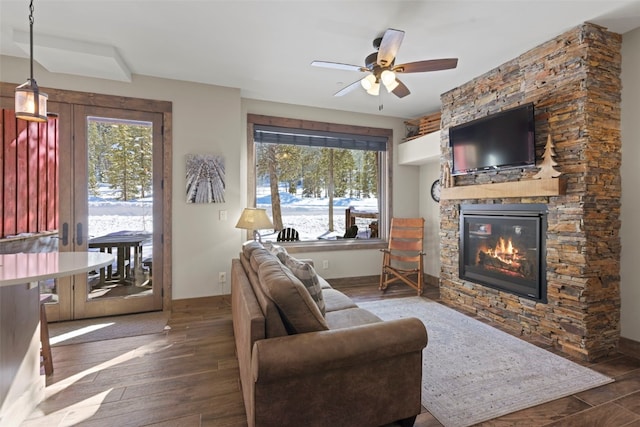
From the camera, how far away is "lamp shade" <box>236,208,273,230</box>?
11.7ft

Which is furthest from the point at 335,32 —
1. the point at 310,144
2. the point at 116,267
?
the point at 116,267

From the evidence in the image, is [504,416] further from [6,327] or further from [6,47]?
[6,47]

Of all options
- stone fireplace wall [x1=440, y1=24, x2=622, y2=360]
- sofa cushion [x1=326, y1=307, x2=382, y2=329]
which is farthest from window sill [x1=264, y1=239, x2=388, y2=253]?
stone fireplace wall [x1=440, y1=24, x2=622, y2=360]

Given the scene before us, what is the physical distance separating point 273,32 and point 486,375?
330 centimetres

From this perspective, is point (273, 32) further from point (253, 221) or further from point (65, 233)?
point (65, 233)

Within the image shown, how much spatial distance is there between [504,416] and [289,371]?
4.56 feet

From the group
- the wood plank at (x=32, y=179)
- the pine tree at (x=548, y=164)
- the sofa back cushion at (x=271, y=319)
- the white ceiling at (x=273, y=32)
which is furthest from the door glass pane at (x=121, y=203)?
the pine tree at (x=548, y=164)

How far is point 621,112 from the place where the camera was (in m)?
2.65

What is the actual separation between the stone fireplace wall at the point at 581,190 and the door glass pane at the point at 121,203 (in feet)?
13.9

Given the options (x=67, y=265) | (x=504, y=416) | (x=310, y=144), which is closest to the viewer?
(x=67, y=265)

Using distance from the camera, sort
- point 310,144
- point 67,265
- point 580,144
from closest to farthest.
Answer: point 67,265 → point 580,144 → point 310,144

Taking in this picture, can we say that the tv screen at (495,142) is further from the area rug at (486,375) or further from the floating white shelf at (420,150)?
the area rug at (486,375)

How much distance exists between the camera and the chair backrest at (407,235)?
458 centimetres

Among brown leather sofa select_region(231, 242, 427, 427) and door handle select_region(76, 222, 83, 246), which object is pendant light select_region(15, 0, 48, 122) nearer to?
brown leather sofa select_region(231, 242, 427, 427)
